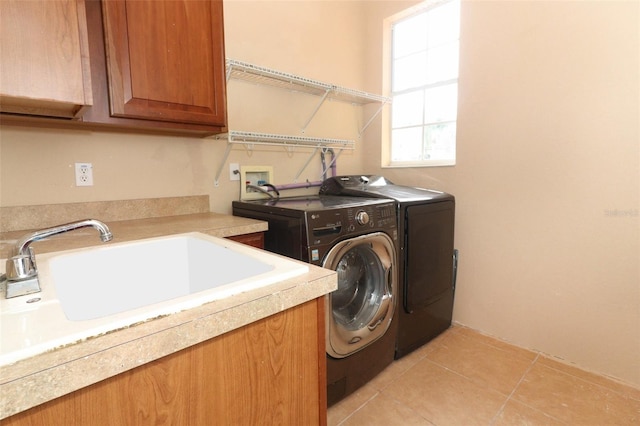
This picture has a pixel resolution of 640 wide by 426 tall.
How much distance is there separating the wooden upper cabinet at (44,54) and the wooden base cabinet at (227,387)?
104 cm

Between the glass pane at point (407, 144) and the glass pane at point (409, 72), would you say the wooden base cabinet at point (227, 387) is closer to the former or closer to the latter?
the glass pane at point (407, 144)

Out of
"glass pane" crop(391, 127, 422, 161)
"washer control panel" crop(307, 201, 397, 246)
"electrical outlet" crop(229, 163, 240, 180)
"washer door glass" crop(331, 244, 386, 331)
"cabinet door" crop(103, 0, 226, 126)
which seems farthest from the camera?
"glass pane" crop(391, 127, 422, 161)

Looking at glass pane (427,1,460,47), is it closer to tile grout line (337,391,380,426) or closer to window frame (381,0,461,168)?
window frame (381,0,461,168)

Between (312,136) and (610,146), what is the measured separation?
1.83 metres

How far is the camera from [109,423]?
47 centimetres

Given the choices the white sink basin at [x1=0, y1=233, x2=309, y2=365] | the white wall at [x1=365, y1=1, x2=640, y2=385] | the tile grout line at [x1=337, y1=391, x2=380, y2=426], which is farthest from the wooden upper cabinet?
the white wall at [x1=365, y1=1, x2=640, y2=385]

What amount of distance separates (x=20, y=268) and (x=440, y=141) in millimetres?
2479

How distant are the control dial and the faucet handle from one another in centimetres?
124

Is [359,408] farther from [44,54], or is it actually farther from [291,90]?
[291,90]

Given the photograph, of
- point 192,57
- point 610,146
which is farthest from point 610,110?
point 192,57

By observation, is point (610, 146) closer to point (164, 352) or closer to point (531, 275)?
point (531, 275)

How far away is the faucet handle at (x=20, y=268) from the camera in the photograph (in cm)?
64

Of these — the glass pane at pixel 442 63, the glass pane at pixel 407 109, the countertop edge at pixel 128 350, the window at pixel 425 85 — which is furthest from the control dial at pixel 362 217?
the glass pane at pixel 442 63

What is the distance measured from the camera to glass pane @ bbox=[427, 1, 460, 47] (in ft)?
7.54
